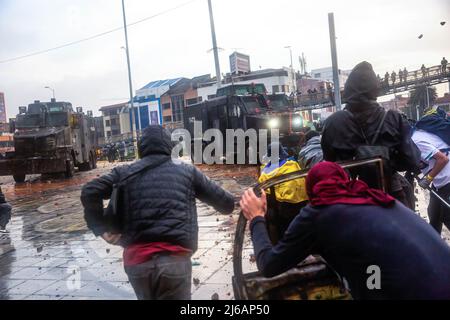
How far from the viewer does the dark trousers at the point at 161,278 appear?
2.27 m

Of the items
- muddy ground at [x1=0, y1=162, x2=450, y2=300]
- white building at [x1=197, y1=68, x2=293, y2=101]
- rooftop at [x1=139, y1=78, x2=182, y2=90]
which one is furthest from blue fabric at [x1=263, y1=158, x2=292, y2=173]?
rooftop at [x1=139, y1=78, x2=182, y2=90]

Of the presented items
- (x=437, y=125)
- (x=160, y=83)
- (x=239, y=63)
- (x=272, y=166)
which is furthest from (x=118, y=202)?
(x=160, y=83)

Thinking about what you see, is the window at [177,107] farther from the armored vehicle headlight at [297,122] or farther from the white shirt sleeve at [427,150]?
the white shirt sleeve at [427,150]

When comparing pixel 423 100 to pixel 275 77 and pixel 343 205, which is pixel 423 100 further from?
pixel 343 205

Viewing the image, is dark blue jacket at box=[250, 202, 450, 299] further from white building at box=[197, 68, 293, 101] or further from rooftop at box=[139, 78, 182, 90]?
rooftop at box=[139, 78, 182, 90]

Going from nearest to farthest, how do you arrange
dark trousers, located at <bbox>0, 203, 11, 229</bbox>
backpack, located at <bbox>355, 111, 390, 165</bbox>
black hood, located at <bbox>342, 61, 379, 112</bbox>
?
1. backpack, located at <bbox>355, 111, 390, 165</bbox>
2. black hood, located at <bbox>342, 61, 379, 112</bbox>
3. dark trousers, located at <bbox>0, 203, 11, 229</bbox>

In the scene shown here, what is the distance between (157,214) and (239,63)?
57.3 metres

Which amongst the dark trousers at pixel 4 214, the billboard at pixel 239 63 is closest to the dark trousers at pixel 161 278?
the dark trousers at pixel 4 214

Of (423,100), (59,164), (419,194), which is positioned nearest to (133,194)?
(419,194)

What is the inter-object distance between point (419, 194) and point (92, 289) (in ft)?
20.6

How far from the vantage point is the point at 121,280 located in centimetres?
450

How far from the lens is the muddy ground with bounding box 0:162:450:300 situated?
4.24 metres

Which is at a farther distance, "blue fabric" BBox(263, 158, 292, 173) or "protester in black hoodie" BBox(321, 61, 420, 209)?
"blue fabric" BBox(263, 158, 292, 173)

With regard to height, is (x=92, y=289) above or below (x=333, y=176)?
below
